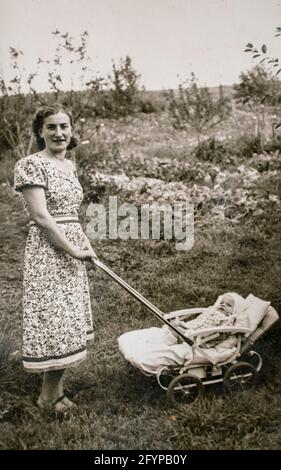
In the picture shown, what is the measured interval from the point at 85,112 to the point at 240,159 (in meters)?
1.91

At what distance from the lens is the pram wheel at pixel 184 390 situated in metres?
2.75

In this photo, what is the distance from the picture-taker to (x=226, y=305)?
10.6ft

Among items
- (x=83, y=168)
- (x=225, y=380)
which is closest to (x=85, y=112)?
(x=83, y=168)

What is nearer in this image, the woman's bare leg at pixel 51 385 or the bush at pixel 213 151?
the woman's bare leg at pixel 51 385

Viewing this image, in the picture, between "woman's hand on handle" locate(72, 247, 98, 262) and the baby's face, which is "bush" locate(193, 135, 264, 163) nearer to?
the baby's face

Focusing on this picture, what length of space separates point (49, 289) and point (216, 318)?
109 centimetres

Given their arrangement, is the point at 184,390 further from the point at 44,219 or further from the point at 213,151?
the point at 213,151

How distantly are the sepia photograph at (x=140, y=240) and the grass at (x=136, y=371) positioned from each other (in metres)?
0.01

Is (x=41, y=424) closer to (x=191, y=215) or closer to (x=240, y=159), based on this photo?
(x=191, y=215)

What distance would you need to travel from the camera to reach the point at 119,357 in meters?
3.35

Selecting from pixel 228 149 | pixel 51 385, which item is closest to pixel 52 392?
pixel 51 385
